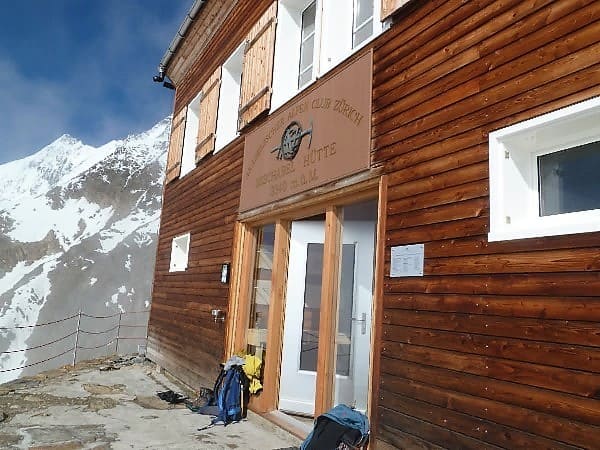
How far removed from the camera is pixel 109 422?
522 cm

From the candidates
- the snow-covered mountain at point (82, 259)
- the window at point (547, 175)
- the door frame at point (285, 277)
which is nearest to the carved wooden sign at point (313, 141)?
the door frame at point (285, 277)

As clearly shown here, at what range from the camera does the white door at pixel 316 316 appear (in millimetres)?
5219

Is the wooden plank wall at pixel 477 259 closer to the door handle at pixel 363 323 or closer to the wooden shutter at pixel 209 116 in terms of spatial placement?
the door handle at pixel 363 323

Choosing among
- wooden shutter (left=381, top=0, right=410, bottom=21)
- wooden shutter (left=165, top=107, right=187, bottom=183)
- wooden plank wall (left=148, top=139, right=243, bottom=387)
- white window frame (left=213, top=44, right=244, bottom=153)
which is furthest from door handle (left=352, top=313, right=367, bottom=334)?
wooden shutter (left=165, top=107, right=187, bottom=183)

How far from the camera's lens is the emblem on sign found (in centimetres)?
509

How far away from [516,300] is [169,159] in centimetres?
874

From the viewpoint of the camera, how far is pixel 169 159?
33.8 ft

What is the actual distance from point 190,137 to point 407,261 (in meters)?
7.00

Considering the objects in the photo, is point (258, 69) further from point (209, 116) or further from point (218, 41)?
point (218, 41)

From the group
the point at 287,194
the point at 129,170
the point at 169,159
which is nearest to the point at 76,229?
the point at 129,170

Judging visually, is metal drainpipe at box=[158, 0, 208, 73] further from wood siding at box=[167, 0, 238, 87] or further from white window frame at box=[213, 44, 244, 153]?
white window frame at box=[213, 44, 244, 153]

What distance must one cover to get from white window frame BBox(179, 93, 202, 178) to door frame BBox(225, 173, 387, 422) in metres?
3.37

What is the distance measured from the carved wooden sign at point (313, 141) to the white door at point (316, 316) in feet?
2.14

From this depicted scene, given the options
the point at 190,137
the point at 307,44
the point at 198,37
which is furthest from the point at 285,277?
the point at 198,37
